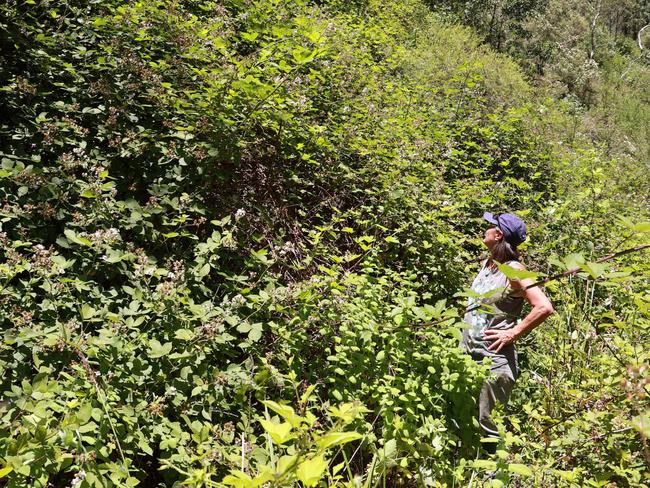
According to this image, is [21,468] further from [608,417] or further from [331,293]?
[608,417]

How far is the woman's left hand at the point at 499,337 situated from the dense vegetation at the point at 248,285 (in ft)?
1.25

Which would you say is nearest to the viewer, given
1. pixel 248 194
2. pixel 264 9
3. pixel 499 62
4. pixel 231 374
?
pixel 231 374

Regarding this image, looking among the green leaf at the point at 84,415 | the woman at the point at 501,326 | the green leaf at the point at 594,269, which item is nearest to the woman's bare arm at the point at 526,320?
the woman at the point at 501,326

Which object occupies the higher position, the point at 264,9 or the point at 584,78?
the point at 584,78

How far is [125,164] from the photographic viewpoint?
9.84 ft

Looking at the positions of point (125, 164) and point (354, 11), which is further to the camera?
point (354, 11)

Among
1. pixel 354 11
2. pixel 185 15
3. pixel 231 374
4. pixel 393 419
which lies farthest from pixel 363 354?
pixel 354 11

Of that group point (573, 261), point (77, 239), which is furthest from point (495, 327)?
point (77, 239)

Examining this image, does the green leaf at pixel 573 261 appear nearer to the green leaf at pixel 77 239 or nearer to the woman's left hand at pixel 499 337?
the woman's left hand at pixel 499 337

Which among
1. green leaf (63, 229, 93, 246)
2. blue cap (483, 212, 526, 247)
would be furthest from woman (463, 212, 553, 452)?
green leaf (63, 229, 93, 246)

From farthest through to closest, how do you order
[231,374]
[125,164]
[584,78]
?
[584,78] < [125,164] < [231,374]

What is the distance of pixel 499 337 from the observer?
2.83 meters

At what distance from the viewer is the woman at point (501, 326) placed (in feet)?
9.11

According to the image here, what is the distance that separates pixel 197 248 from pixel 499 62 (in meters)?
12.2
